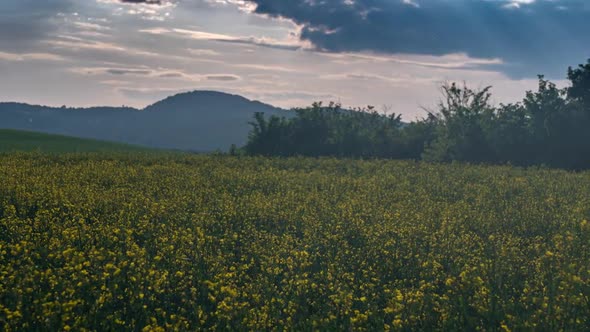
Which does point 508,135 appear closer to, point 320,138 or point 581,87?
point 581,87

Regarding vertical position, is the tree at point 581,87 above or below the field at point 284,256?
above

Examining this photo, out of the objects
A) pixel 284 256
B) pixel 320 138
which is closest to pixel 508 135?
pixel 320 138

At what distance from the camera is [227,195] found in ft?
62.8

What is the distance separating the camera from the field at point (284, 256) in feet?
29.9

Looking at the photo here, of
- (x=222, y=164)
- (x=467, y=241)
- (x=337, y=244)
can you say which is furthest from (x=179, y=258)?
(x=222, y=164)

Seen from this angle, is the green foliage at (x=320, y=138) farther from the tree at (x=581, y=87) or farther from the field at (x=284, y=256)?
the field at (x=284, y=256)

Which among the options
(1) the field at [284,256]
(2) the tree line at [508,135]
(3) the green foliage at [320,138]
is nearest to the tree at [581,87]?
(2) the tree line at [508,135]

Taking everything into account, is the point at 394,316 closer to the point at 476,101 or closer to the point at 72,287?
the point at 72,287

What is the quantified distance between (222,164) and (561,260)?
68.4 feet

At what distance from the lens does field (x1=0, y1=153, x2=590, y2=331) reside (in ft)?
29.9

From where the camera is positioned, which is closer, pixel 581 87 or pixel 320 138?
pixel 581 87

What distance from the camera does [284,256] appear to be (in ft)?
40.2

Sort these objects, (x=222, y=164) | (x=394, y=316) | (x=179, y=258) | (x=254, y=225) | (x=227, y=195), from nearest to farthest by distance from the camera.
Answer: (x=394, y=316) → (x=179, y=258) → (x=254, y=225) → (x=227, y=195) → (x=222, y=164)

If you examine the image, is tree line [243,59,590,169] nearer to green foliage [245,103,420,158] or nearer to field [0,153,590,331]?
green foliage [245,103,420,158]
